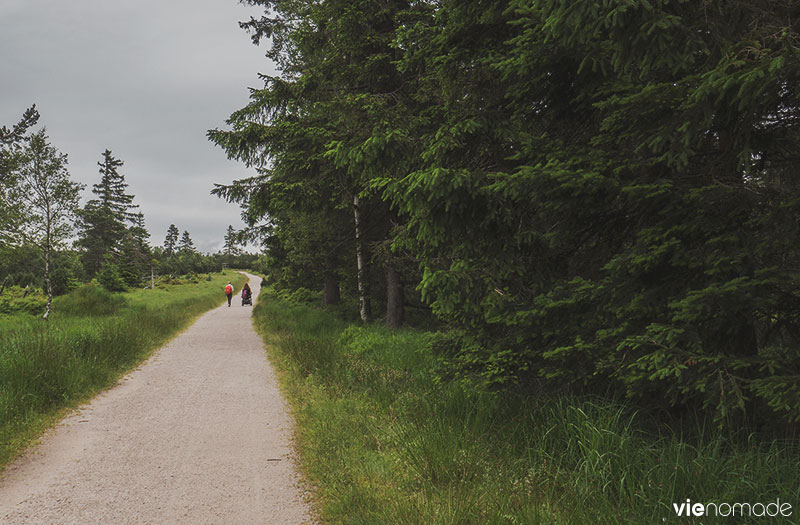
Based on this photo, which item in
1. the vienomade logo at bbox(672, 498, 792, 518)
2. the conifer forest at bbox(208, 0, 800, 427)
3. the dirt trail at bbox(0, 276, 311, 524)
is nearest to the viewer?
the vienomade logo at bbox(672, 498, 792, 518)

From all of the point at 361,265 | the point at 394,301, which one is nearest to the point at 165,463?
the point at 394,301

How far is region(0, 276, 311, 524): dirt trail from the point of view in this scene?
10.4 feet

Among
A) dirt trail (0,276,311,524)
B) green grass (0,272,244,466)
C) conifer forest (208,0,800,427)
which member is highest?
conifer forest (208,0,800,427)

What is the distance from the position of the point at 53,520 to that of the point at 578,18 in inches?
203

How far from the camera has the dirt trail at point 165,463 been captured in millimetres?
3164

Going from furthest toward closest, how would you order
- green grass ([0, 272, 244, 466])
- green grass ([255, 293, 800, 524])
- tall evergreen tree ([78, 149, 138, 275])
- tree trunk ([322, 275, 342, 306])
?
tall evergreen tree ([78, 149, 138, 275]), tree trunk ([322, 275, 342, 306]), green grass ([0, 272, 244, 466]), green grass ([255, 293, 800, 524])

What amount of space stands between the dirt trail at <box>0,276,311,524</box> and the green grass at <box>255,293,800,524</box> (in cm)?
46

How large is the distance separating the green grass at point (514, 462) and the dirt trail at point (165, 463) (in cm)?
46

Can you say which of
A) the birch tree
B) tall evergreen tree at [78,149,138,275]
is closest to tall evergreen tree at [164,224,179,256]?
tall evergreen tree at [78,149,138,275]

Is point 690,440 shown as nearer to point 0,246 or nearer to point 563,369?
point 563,369

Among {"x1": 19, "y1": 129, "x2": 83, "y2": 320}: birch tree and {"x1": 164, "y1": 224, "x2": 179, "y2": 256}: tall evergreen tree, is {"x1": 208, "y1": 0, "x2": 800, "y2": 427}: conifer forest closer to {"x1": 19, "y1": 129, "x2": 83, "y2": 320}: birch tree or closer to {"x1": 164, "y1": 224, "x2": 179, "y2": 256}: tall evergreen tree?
{"x1": 19, "y1": 129, "x2": 83, "y2": 320}: birch tree

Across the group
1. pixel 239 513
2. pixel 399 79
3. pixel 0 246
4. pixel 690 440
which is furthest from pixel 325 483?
pixel 0 246

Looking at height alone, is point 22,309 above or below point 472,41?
below

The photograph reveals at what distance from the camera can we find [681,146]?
273 cm
